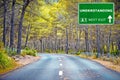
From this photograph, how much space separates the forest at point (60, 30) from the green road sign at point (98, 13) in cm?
583

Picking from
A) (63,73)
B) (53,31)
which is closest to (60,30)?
(53,31)

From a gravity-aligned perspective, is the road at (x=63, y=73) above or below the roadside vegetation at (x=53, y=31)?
below

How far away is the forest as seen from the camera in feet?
165

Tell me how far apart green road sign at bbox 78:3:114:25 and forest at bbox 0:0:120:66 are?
583 cm

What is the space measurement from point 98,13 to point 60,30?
74.0m

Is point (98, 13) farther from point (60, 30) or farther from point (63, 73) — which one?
point (60, 30)

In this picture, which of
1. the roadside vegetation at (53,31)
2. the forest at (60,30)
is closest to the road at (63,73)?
the roadside vegetation at (53,31)

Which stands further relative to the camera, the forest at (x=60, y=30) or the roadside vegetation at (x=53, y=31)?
the forest at (x=60, y=30)

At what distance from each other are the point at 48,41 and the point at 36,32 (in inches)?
947

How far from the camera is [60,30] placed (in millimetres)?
106062

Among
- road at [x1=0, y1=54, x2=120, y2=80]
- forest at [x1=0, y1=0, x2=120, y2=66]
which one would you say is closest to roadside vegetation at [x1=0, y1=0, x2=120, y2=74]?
forest at [x1=0, y1=0, x2=120, y2=66]

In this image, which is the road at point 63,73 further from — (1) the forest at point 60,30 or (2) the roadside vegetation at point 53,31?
(1) the forest at point 60,30

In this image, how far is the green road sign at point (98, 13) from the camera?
1266 inches

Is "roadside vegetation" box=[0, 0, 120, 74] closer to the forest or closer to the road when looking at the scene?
the forest
